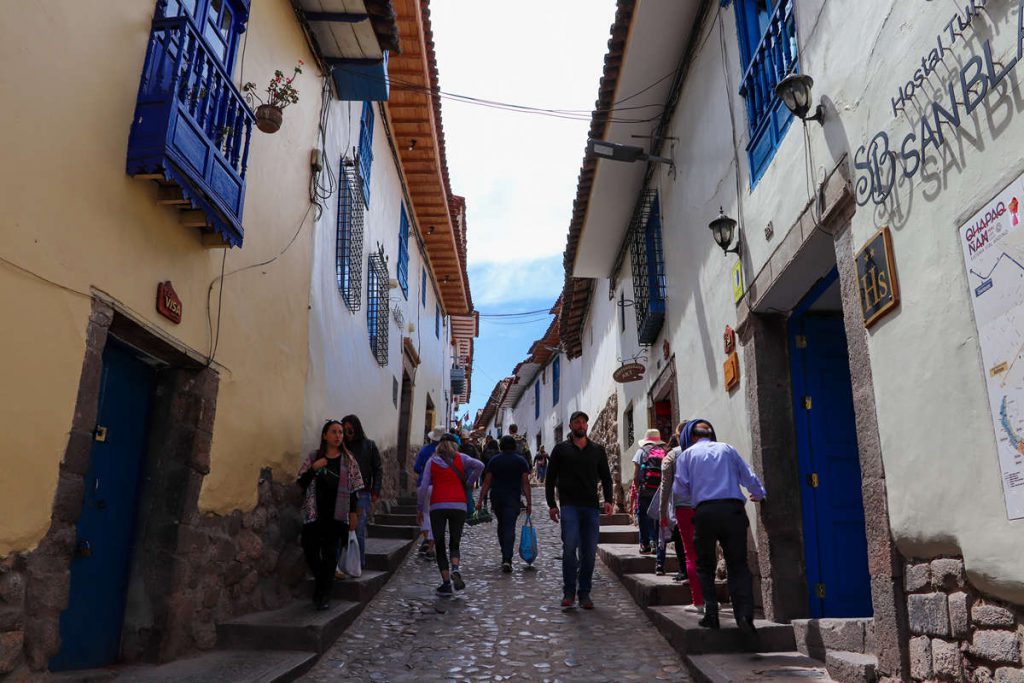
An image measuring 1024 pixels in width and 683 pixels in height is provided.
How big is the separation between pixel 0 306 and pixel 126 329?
112cm

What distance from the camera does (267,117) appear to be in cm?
559

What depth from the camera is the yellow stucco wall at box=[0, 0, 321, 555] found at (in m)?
3.24

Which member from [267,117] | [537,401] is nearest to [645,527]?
[267,117]

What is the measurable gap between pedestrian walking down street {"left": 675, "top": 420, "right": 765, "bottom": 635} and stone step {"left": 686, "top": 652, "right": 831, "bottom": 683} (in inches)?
9.3

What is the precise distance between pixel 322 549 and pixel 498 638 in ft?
4.94

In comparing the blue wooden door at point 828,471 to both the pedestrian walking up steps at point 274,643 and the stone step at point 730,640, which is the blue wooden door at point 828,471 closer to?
the stone step at point 730,640

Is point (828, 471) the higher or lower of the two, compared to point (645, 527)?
higher

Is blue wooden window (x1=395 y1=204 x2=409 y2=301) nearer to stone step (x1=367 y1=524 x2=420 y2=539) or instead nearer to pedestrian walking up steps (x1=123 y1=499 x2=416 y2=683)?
stone step (x1=367 y1=524 x2=420 y2=539)

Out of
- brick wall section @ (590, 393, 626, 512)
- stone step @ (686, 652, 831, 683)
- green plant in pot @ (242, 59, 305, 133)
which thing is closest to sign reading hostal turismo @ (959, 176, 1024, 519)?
stone step @ (686, 652, 831, 683)

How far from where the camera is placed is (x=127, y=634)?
462 cm

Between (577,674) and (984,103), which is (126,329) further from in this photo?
(984,103)

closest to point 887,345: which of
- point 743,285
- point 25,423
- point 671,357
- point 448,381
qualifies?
point 743,285

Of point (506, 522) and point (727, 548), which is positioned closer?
point (727, 548)

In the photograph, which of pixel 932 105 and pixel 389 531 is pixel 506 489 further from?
pixel 932 105
